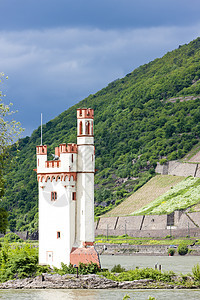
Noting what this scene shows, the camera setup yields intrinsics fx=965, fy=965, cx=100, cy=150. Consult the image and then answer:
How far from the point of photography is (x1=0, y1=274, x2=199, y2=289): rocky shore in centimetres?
7175

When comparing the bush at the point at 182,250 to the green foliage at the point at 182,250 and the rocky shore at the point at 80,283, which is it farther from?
the rocky shore at the point at 80,283

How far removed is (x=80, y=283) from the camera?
2827 inches

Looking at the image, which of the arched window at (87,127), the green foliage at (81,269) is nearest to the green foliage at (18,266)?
the green foliage at (81,269)

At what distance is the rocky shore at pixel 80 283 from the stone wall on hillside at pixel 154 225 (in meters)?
100

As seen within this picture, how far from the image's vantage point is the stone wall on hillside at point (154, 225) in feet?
578

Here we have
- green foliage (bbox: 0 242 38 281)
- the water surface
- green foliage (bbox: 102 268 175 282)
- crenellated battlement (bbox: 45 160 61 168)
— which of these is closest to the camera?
the water surface

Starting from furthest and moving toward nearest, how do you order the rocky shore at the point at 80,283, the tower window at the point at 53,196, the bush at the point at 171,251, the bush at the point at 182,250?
the bush at the point at 171,251 → the bush at the point at 182,250 → the tower window at the point at 53,196 → the rocky shore at the point at 80,283

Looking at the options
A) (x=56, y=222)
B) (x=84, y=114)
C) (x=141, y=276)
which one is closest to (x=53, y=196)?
(x=56, y=222)

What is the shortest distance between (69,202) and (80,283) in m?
6.51

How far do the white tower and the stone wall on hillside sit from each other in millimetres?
98541

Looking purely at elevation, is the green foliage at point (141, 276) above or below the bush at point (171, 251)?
below

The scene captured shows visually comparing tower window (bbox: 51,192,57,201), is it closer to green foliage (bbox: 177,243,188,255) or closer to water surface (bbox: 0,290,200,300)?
water surface (bbox: 0,290,200,300)

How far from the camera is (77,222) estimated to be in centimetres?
7506

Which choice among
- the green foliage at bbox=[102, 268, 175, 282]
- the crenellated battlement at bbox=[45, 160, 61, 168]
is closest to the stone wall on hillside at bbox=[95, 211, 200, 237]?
the green foliage at bbox=[102, 268, 175, 282]
